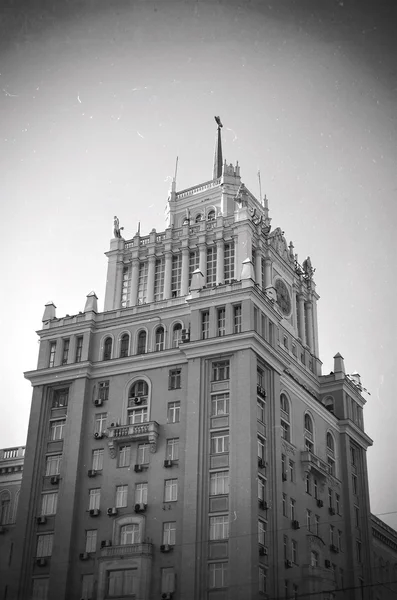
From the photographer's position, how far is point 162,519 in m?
53.2

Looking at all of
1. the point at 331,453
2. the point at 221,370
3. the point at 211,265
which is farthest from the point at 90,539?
the point at 211,265

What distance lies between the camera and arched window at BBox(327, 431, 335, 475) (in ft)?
212

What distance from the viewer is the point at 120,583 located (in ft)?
171

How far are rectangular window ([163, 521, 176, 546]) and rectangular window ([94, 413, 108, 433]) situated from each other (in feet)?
28.1

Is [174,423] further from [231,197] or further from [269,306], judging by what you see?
[231,197]

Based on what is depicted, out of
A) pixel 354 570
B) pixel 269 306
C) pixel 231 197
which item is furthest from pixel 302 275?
pixel 354 570

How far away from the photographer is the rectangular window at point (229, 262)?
66062mm

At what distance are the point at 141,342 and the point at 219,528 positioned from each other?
51.0 ft

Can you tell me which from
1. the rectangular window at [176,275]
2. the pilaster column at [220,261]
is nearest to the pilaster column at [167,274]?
the rectangular window at [176,275]

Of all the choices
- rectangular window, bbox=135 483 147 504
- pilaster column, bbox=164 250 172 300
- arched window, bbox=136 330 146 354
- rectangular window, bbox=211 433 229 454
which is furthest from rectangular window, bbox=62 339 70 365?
rectangular window, bbox=211 433 229 454

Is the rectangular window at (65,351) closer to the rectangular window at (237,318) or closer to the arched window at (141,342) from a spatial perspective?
the arched window at (141,342)

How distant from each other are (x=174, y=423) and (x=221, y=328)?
7.16 m

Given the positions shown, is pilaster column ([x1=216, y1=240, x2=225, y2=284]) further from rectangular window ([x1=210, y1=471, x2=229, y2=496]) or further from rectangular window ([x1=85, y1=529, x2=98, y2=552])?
rectangular window ([x1=85, y1=529, x2=98, y2=552])

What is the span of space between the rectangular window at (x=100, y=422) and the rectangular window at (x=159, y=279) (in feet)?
40.3
